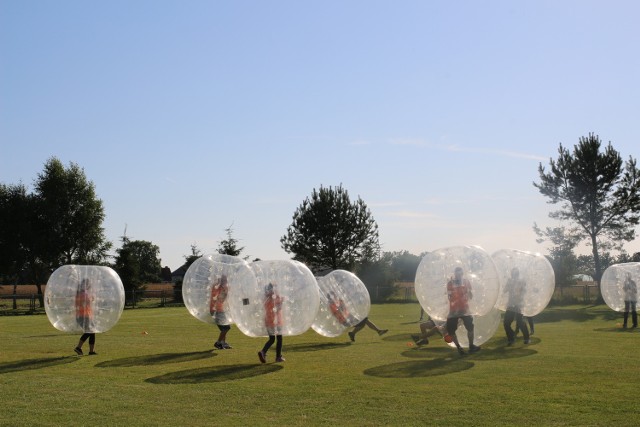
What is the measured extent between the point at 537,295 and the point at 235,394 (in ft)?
31.7

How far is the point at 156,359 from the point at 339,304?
5.46 meters

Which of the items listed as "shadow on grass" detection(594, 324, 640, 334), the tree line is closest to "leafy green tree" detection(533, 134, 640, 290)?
the tree line

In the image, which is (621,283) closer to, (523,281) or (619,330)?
(619,330)

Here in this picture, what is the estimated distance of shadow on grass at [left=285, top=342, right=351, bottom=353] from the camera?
17297mm

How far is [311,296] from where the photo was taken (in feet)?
46.0

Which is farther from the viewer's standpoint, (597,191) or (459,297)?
(597,191)

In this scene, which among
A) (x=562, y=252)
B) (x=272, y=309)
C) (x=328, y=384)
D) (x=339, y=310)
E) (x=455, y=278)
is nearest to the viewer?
(x=328, y=384)

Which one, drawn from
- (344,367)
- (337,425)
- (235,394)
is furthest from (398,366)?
(337,425)

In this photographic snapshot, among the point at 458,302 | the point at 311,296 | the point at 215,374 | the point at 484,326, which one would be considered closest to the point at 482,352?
the point at 484,326

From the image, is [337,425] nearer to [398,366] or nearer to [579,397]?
[579,397]

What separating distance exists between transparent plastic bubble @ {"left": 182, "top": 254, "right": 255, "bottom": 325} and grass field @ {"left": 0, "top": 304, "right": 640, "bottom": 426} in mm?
1054

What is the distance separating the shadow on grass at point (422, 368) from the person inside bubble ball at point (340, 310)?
4.24 meters

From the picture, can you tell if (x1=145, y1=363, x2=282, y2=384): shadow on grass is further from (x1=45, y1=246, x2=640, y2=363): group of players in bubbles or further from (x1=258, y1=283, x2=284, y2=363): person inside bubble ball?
(x1=258, y1=283, x2=284, y2=363): person inside bubble ball

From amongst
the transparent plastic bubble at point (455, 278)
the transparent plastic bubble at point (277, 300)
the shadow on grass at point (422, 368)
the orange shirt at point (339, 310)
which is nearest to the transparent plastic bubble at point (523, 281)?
the transparent plastic bubble at point (455, 278)
